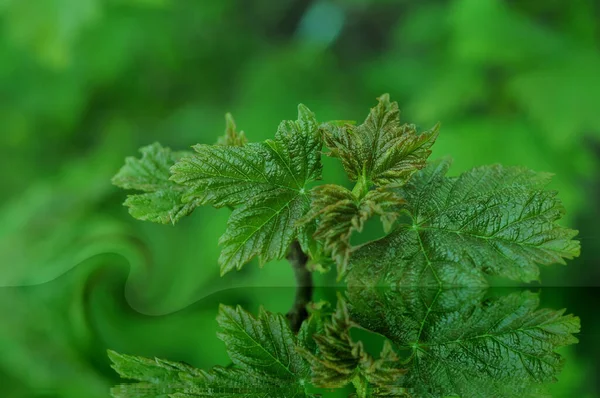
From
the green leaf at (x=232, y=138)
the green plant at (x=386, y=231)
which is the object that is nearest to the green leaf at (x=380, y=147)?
the green plant at (x=386, y=231)

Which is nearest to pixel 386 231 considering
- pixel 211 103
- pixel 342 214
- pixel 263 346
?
pixel 342 214

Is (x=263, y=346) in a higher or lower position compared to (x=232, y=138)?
lower

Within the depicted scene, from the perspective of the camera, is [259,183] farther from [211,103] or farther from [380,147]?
[211,103]

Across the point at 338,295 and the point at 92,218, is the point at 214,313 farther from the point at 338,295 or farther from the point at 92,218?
the point at 92,218

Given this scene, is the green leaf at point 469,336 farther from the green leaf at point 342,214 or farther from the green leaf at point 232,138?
the green leaf at point 232,138

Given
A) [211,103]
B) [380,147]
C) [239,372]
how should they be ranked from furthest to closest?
[211,103], [380,147], [239,372]

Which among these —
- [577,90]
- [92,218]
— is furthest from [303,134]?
[577,90]
